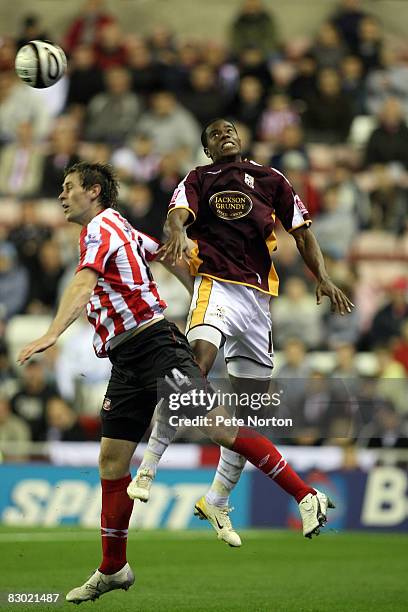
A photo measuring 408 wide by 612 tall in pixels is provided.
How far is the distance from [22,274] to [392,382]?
18.6 ft

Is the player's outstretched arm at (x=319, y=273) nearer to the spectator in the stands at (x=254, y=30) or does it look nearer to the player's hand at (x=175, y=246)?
the player's hand at (x=175, y=246)

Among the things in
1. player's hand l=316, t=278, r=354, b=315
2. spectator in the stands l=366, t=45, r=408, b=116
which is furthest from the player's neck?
spectator in the stands l=366, t=45, r=408, b=116

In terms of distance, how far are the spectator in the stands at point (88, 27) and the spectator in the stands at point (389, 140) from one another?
4.50 m

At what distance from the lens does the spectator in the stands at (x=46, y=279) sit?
16812mm

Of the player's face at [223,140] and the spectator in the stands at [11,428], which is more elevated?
the player's face at [223,140]

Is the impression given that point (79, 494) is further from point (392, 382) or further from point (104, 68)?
point (104, 68)

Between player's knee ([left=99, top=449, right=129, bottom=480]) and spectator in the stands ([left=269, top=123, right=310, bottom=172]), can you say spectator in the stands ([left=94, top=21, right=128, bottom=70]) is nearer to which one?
spectator in the stands ([left=269, top=123, right=310, bottom=172])

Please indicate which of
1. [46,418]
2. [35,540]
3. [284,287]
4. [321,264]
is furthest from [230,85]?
[321,264]

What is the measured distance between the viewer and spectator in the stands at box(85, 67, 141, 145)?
19.0m

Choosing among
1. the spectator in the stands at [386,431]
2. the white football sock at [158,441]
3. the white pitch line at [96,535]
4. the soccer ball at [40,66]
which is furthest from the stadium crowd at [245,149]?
the soccer ball at [40,66]

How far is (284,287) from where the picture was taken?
16422 mm

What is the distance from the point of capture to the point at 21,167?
18.4m

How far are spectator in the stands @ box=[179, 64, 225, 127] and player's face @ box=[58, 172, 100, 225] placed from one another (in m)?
10.6

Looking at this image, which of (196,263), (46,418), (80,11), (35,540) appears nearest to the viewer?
(196,263)
